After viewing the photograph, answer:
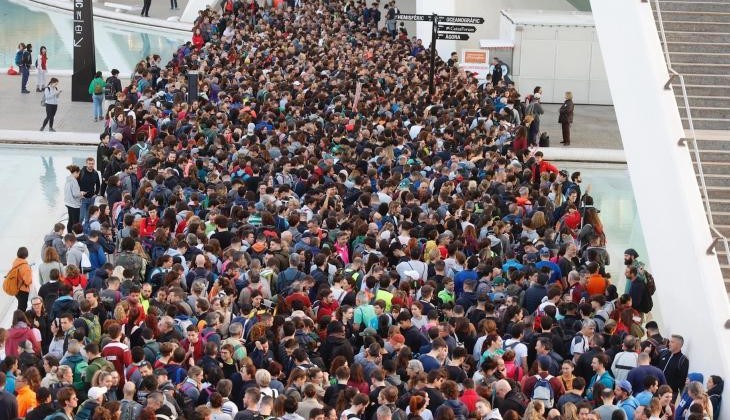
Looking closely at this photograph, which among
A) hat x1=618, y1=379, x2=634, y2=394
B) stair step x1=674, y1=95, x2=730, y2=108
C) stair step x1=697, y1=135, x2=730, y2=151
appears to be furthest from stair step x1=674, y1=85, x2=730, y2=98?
hat x1=618, y1=379, x2=634, y2=394

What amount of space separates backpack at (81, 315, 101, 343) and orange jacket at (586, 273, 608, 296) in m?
5.53

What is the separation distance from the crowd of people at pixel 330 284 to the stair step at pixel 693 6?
2.97 meters

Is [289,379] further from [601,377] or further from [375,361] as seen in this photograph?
[601,377]

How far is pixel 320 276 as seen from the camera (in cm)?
1391

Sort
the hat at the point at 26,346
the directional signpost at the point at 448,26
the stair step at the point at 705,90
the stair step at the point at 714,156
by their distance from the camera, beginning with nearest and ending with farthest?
the hat at the point at 26,346 → the stair step at the point at 714,156 → the stair step at the point at 705,90 → the directional signpost at the point at 448,26

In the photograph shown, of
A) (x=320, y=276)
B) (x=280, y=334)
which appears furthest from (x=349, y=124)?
(x=280, y=334)

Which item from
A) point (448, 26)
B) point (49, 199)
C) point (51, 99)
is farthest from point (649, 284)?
point (51, 99)

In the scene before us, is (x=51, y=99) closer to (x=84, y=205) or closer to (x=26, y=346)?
(x=84, y=205)

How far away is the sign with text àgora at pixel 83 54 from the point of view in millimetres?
28609

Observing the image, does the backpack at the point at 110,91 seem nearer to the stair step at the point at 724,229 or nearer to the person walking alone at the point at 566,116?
the person walking alone at the point at 566,116

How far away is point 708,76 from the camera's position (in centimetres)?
1797

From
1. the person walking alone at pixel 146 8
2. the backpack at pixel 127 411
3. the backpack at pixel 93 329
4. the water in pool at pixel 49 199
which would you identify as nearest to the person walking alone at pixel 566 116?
the water in pool at pixel 49 199

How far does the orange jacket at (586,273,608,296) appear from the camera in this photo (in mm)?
14438

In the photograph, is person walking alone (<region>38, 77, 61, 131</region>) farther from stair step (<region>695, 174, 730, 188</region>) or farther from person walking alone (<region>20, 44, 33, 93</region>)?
stair step (<region>695, 174, 730, 188</region>)
